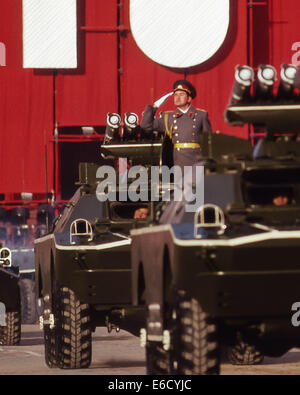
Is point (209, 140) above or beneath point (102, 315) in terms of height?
above

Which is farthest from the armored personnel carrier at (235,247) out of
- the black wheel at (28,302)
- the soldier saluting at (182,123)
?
the black wheel at (28,302)

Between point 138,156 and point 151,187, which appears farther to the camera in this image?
point 138,156

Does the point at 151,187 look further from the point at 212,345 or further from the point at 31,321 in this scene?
the point at 31,321

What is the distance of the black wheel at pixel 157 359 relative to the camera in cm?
1423

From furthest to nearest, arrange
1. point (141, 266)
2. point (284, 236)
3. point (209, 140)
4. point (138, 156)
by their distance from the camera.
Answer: point (138, 156) < point (141, 266) < point (209, 140) < point (284, 236)

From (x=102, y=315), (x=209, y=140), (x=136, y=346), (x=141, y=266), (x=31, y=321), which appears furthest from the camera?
(x=31, y=321)

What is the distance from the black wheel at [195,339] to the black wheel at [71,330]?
474 centimetres

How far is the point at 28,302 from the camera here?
3372 centimetres

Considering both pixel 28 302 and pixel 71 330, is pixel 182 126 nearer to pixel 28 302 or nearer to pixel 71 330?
pixel 71 330

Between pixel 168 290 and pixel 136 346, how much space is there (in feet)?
33.3

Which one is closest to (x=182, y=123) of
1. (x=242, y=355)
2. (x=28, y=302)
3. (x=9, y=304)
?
(x=242, y=355)

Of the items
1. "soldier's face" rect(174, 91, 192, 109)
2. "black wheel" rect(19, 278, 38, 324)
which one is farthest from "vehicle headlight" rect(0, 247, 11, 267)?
"black wheel" rect(19, 278, 38, 324)

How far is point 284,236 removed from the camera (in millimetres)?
12047
